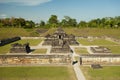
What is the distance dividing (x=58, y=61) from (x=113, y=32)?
2040 inches

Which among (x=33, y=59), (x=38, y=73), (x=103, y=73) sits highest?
(x=33, y=59)

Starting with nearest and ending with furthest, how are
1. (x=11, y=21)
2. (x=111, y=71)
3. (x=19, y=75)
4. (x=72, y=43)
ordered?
(x=19, y=75)
(x=111, y=71)
(x=72, y=43)
(x=11, y=21)

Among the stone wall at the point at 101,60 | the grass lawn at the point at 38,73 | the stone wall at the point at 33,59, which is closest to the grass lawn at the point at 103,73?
the stone wall at the point at 101,60

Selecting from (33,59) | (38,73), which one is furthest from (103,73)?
(33,59)

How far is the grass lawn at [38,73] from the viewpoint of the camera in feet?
51.2

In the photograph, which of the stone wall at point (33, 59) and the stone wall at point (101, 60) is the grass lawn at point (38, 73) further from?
the stone wall at point (101, 60)

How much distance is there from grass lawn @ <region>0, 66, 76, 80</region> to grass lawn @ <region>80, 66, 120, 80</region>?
152 centimetres

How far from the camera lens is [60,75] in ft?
53.1

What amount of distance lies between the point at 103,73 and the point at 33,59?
8.11 metres

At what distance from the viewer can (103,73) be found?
55.0ft

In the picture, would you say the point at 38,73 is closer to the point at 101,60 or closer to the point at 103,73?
the point at 103,73

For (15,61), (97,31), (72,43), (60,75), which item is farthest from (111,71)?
(97,31)

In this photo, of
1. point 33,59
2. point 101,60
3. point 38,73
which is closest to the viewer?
point 38,73

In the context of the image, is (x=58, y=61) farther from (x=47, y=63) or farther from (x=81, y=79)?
(x=81, y=79)
